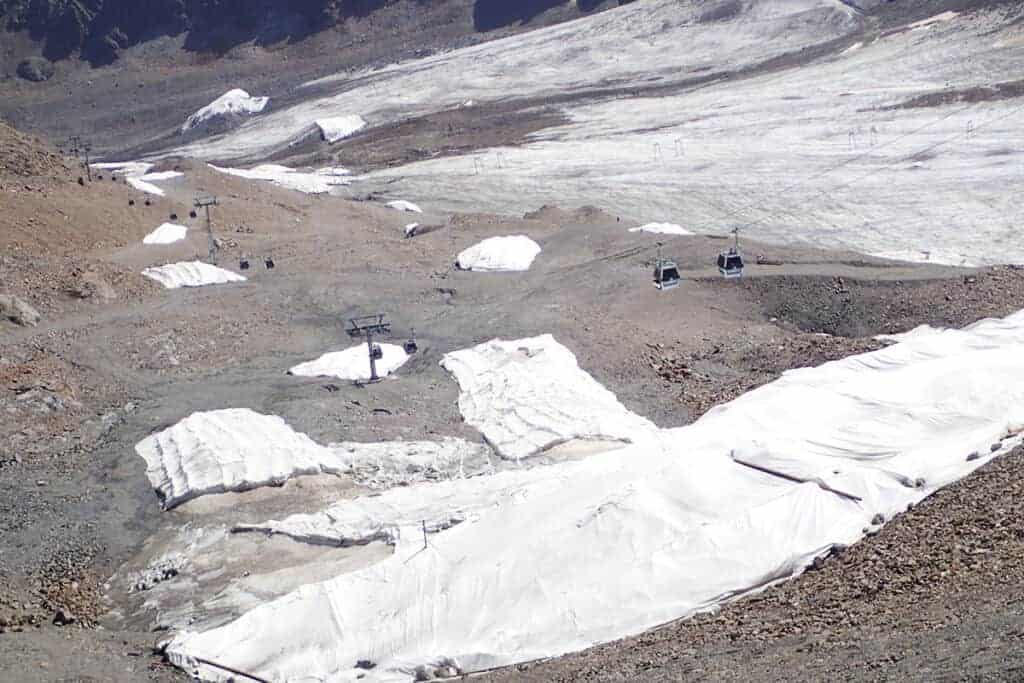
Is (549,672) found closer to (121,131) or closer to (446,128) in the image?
(446,128)

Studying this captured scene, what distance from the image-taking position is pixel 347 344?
31938mm

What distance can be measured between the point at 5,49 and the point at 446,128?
52060mm

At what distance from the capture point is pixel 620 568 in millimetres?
17484

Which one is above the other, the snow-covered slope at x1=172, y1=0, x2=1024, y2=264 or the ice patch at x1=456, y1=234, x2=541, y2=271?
the ice patch at x1=456, y1=234, x2=541, y2=271

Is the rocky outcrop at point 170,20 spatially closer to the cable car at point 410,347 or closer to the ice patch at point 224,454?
the cable car at point 410,347

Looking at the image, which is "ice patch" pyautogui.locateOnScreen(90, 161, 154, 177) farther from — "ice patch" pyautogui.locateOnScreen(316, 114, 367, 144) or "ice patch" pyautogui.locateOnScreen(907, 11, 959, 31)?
"ice patch" pyautogui.locateOnScreen(907, 11, 959, 31)

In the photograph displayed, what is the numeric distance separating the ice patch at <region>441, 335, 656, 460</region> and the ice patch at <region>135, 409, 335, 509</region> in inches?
146

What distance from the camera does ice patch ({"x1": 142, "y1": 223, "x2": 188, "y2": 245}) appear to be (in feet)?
136

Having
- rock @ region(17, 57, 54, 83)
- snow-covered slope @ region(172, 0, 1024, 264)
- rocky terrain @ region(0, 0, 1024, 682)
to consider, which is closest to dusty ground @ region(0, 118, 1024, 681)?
rocky terrain @ region(0, 0, 1024, 682)

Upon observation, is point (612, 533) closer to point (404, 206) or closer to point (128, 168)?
point (404, 206)

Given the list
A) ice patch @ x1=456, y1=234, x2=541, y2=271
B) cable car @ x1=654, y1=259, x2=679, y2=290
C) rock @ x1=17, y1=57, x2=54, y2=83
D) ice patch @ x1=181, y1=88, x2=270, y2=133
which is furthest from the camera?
rock @ x1=17, y1=57, x2=54, y2=83

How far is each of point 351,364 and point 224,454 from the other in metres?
6.60

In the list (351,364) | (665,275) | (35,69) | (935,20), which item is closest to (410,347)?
(351,364)

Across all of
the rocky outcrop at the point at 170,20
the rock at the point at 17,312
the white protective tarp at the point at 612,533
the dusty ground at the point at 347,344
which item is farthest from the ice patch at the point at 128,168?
the white protective tarp at the point at 612,533
